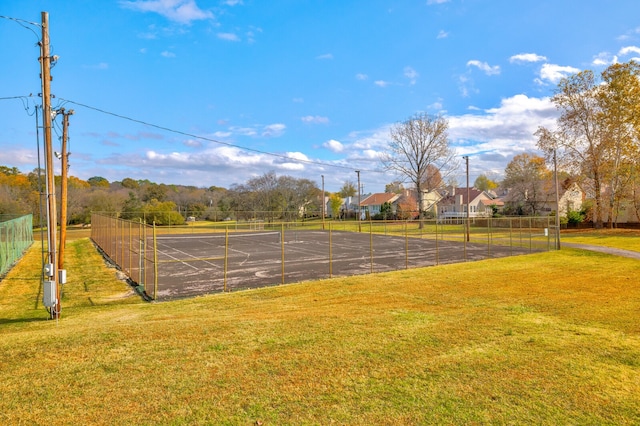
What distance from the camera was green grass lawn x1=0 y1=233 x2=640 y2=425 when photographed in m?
4.14

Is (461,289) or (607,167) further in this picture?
(607,167)

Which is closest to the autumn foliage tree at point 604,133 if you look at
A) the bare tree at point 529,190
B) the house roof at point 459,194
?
the bare tree at point 529,190

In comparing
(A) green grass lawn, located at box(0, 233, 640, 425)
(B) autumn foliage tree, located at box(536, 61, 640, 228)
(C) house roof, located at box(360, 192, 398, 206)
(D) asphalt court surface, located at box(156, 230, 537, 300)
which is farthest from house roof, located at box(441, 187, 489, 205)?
(A) green grass lawn, located at box(0, 233, 640, 425)

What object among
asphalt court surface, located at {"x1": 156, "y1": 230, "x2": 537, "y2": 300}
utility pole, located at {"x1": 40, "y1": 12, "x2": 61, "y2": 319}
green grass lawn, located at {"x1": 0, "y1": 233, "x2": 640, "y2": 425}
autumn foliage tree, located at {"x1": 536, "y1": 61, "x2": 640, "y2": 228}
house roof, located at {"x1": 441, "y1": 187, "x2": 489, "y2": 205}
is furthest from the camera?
house roof, located at {"x1": 441, "y1": 187, "x2": 489, "y2": 205}

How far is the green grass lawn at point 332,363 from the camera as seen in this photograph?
13.6ft

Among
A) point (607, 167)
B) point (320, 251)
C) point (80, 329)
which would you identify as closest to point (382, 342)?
point (80, 329)

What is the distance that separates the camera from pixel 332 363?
17.9 feet

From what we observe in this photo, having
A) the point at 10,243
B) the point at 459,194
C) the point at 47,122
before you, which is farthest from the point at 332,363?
the point at 459,194

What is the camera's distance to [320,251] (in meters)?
26.3

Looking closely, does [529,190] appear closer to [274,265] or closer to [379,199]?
[379,199]

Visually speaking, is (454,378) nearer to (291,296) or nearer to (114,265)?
(291,296)

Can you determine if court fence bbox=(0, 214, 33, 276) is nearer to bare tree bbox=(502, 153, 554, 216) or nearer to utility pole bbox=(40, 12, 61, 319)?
utility pole bbox=(40, 12, 61, 319)

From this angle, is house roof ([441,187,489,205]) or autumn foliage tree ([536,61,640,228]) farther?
house roof ([441,187,489,205])

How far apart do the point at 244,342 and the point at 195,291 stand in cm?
765
